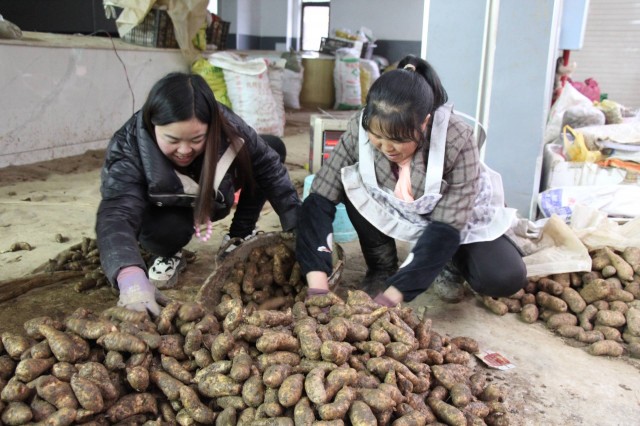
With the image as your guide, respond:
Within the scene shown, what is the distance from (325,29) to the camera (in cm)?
1254

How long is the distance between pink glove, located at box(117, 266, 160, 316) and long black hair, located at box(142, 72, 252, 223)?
465 mm

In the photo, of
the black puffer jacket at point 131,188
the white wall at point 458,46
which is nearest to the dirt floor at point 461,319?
the black puffer jacket at point 131,188

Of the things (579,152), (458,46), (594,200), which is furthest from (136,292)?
(579,152)

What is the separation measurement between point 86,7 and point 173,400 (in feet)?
25.1

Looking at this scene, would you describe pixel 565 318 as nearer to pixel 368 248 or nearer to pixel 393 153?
pixel 368 248

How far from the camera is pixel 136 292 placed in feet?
5.29

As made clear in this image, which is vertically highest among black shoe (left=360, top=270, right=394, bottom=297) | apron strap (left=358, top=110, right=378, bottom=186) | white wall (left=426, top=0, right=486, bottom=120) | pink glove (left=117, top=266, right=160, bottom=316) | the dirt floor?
white wall (left=426, top=0, right=486, bottom=120)

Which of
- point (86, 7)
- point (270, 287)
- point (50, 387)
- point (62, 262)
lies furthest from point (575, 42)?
point (86, 7)

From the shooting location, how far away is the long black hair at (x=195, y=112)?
1.77 meters

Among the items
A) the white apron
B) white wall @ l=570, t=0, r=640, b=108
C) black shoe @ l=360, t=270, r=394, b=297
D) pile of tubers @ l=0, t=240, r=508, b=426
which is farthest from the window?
pile of tubers @ l=0, t=240, r=508, b=426

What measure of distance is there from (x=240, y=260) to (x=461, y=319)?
2.95 feet

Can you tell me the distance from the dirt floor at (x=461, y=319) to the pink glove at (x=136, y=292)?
58 centimetres

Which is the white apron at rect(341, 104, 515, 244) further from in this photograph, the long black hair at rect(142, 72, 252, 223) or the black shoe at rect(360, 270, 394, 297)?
the long black hair at rect(142, 72, 252, 223)

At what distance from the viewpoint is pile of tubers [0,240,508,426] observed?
4.24ft
